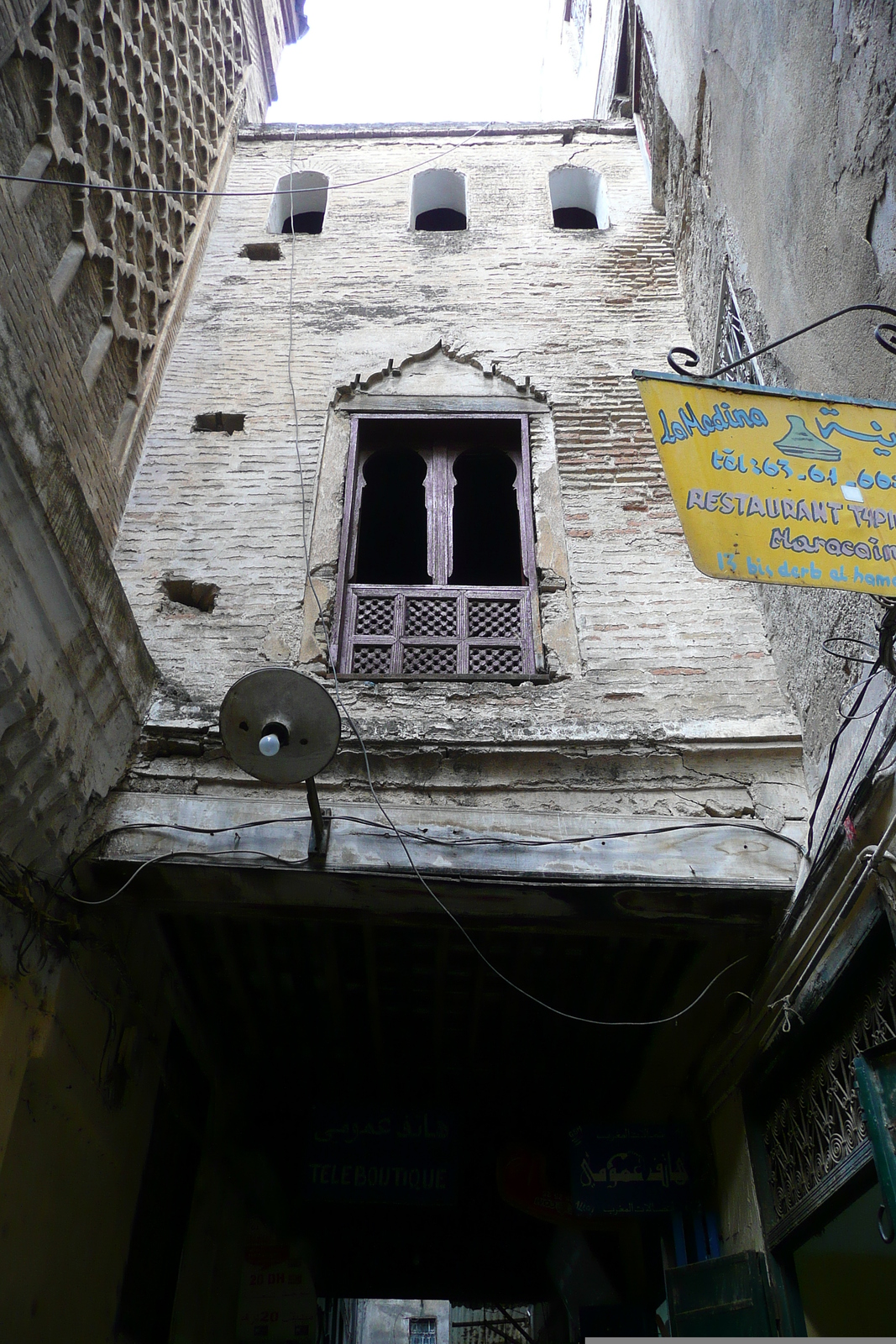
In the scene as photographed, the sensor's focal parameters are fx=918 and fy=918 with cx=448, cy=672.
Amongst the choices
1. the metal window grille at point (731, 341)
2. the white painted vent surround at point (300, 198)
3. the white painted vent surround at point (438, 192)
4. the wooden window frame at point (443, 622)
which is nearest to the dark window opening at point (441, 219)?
the white painted vent surround at point (438, 192)

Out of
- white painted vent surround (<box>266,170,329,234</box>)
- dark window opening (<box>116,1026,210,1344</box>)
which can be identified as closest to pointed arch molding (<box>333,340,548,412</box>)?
white painted vent surround (<box>266,170,329,234</box>)

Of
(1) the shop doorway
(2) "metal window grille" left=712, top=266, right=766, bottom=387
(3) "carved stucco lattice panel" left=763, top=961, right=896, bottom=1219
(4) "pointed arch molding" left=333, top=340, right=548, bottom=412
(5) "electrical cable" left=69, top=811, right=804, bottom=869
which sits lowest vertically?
(1) the shop doorway

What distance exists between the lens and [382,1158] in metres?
5.61

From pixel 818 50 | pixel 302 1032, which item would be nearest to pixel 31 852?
pixel 302 1032

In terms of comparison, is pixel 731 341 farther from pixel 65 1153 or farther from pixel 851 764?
pixel 65 1153

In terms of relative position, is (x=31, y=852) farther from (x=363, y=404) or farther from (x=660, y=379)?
(x=363, y=404)

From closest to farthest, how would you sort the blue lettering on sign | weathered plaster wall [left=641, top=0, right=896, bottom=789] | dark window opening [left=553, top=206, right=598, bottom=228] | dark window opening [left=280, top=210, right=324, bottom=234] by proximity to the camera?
the blue lettering on sign < weathered plaster wall [left=641, top=0, right=896, bottom=789] < dark window opening [left=280, top=210, right=324, bottom=234] < dark window opening [left=553, top=206, right=598, bottom=228]

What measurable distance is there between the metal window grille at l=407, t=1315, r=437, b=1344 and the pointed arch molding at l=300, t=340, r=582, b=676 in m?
21.8

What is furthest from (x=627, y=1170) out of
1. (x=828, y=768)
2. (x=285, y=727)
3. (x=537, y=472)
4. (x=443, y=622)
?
(x=537, y=472)

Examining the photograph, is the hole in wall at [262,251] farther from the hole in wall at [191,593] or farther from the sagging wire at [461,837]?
the sagging wire at [461,837]

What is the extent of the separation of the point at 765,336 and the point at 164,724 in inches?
142

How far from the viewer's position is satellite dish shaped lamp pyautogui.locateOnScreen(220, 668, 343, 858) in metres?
3.56

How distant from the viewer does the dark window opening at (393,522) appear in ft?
24.4

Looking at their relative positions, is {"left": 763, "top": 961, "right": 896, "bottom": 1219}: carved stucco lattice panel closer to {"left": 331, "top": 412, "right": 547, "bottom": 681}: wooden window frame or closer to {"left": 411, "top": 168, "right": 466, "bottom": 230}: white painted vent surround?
{"left": 331, "top": 412, "right": 547, "bottom": 681}: wooden window frame
